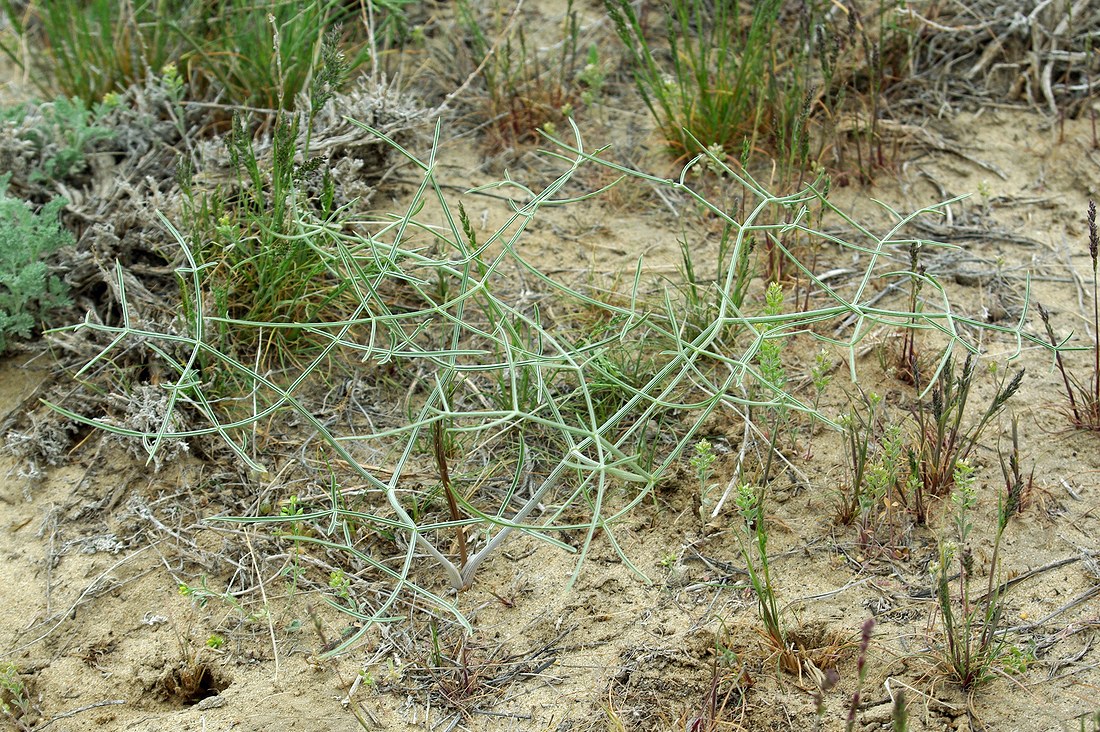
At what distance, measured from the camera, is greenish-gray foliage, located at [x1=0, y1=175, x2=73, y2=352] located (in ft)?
8.88

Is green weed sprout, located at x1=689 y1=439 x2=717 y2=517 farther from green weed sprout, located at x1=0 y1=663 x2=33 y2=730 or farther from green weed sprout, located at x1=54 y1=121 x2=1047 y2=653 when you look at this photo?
green weed sprout, located at x1=0 y1=663 x2=33 y2=730

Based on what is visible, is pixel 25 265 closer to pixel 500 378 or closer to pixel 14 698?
pixel 14 698

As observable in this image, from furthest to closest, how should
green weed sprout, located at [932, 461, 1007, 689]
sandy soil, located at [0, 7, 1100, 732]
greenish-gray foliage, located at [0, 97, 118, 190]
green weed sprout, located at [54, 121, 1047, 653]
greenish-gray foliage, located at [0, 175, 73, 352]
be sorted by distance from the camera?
greenish-gray foliage, located at [0, 97, 118, 190] → greenish-gray foliage, located at [0, 175, 73, 352] → green weed sprout, located at [54, 121, 1047, 653] → sandy soil, located at [0, 7, 1100, 732] → green weed sprout, located at [932, 461, 1007, 689]

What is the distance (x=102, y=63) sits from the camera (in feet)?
11.2

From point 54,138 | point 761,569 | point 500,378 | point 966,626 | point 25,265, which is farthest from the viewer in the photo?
point 54,138

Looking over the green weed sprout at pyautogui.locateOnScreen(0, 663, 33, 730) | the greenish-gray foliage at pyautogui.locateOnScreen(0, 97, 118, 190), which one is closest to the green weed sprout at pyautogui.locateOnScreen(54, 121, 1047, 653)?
the green weed sprout at pyautogui.locateOnScreen(0, 663, 33, 730)

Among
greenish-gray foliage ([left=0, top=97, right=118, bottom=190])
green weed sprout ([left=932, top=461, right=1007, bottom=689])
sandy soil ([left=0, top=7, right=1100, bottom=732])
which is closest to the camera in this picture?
green weed sprout ([left=932, top=461, right=1007, bottom=689])

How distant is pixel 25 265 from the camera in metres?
2.80

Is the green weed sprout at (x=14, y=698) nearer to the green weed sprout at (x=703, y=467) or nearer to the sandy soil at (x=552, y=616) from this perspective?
the sandy soil at (x=552, y=616)

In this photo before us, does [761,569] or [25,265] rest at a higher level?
[25,265]

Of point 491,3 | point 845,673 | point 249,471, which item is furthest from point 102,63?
point 845,673

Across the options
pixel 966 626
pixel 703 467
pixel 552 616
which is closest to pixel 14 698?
pixel 552 616

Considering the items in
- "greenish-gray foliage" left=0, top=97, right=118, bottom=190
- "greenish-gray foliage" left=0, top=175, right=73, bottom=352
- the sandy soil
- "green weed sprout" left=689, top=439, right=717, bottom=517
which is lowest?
the sandy soil

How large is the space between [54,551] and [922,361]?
219 cm
